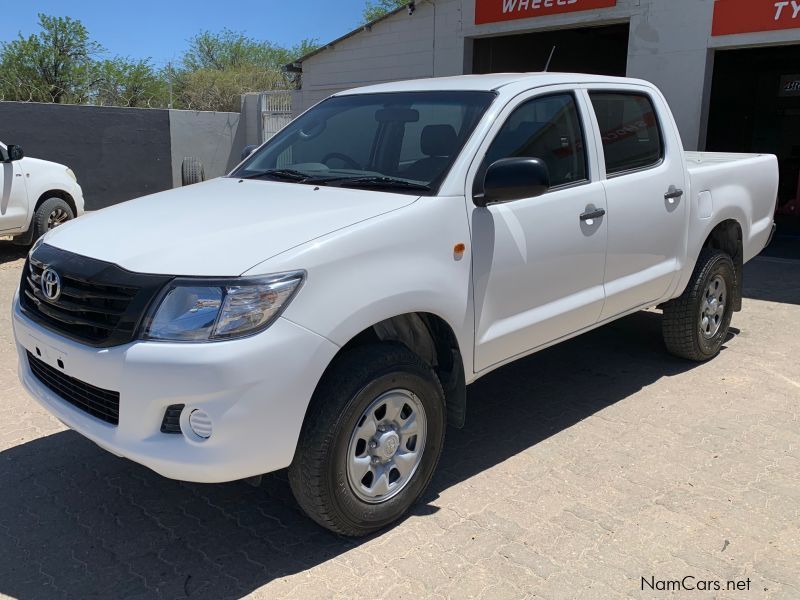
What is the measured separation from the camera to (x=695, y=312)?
5.32 metres

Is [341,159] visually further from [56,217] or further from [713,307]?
[56,217]

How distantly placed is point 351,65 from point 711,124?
1051 cm

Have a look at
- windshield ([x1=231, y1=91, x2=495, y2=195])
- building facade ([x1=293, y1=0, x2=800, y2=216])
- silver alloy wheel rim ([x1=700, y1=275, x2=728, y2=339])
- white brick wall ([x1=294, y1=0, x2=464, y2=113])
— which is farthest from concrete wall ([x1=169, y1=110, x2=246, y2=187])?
silver alloy wheel rim ([x1=700, y1=275, x2=728, y2=339])

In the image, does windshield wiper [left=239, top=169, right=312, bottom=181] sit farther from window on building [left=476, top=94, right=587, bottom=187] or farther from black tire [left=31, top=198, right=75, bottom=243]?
black tire [left=31, top=198, right=75, bottom=243]

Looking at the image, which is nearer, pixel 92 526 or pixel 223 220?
pixel 223 220

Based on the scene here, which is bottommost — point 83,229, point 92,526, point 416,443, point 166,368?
point 92,526

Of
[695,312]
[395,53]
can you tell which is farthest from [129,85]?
[695,312]

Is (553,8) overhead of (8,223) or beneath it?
overhead

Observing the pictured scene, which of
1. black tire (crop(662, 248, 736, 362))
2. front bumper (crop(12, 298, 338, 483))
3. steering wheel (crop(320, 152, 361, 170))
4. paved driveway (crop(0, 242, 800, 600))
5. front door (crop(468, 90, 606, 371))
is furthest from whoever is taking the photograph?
black tire (crop(662, 248, 736, 362))

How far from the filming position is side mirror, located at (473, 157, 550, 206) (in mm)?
3402

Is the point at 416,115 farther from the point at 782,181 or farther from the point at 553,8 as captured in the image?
the point at 782,181

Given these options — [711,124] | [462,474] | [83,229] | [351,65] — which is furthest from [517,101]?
[711,124]

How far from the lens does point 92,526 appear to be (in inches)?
135

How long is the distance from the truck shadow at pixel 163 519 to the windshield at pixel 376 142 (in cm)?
156
